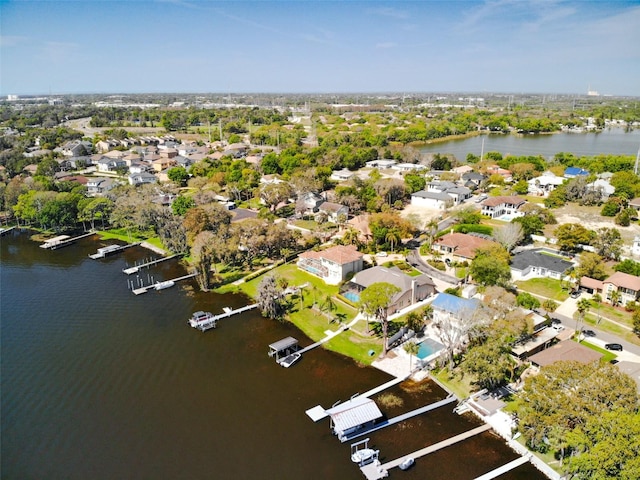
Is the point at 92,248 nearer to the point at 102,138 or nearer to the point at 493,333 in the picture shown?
the point at 493,333

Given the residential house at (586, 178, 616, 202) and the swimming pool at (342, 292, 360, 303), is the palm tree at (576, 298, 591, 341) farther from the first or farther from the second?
the residential house at (586, 178, 616, 202)

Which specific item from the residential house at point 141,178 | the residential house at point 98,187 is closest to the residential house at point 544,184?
the residential house at point 141,178

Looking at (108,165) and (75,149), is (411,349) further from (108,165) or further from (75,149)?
(75,149)

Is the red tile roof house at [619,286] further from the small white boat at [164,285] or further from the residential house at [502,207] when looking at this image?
the small white boat at [164,285]

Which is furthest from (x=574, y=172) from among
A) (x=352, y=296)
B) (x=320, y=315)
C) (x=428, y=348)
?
(x=320, y=315)

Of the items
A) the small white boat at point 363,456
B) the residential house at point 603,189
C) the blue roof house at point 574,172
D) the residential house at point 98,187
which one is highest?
the blue roof house at point 574,172

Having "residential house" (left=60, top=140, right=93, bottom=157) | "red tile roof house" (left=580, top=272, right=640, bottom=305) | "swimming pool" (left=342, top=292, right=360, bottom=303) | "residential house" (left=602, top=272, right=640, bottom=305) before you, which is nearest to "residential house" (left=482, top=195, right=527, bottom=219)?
"red tile roof house" (left=580, top=272, right=640, bottom=305)
